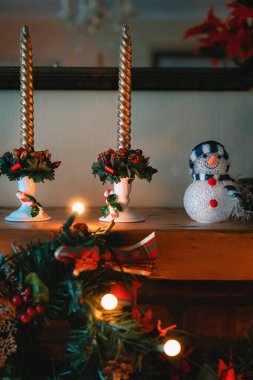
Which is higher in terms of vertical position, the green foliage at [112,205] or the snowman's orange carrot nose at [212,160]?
the snowman's orange carrot nose at [212,160]

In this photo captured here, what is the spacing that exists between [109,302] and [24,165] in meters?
0.31

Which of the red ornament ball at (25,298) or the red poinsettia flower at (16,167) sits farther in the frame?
the red poinsettia flower at (16,167)

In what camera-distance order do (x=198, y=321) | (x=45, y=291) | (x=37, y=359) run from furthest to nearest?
(x=198, y=321) → (x=37, y=359) → (x=45, y=291)

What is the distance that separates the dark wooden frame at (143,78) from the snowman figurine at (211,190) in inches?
10.4

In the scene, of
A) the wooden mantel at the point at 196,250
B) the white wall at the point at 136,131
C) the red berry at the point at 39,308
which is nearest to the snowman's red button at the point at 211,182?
the wooden mantel at the point at 196,250

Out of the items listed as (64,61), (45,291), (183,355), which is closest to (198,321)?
(183,355)

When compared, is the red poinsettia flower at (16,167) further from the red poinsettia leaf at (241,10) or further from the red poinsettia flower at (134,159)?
the red poinsettia leaf at (241,10)

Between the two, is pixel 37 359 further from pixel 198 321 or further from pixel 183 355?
pixel 198 321

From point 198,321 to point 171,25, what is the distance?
0.64 meters

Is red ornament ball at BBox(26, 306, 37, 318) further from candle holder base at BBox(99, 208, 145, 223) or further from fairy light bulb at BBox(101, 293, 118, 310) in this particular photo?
candle holder base at BBox(99, 208, 145, 223)

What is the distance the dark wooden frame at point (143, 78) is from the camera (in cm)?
104

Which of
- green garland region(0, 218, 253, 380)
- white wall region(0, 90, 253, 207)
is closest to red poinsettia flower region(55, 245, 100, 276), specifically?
green garland region(0, 218, 253, 380)

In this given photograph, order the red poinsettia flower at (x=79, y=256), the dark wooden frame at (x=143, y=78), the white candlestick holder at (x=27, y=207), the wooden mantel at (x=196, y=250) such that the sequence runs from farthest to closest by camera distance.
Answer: the dark wooden frame at (x=143, y=78)
the white candlestick holder at (x=27, y=207)
the wooden mantel at (x=196, y=250)
the red poinsettia flower at (x=79, y=256)

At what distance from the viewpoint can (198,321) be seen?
3.26ft
